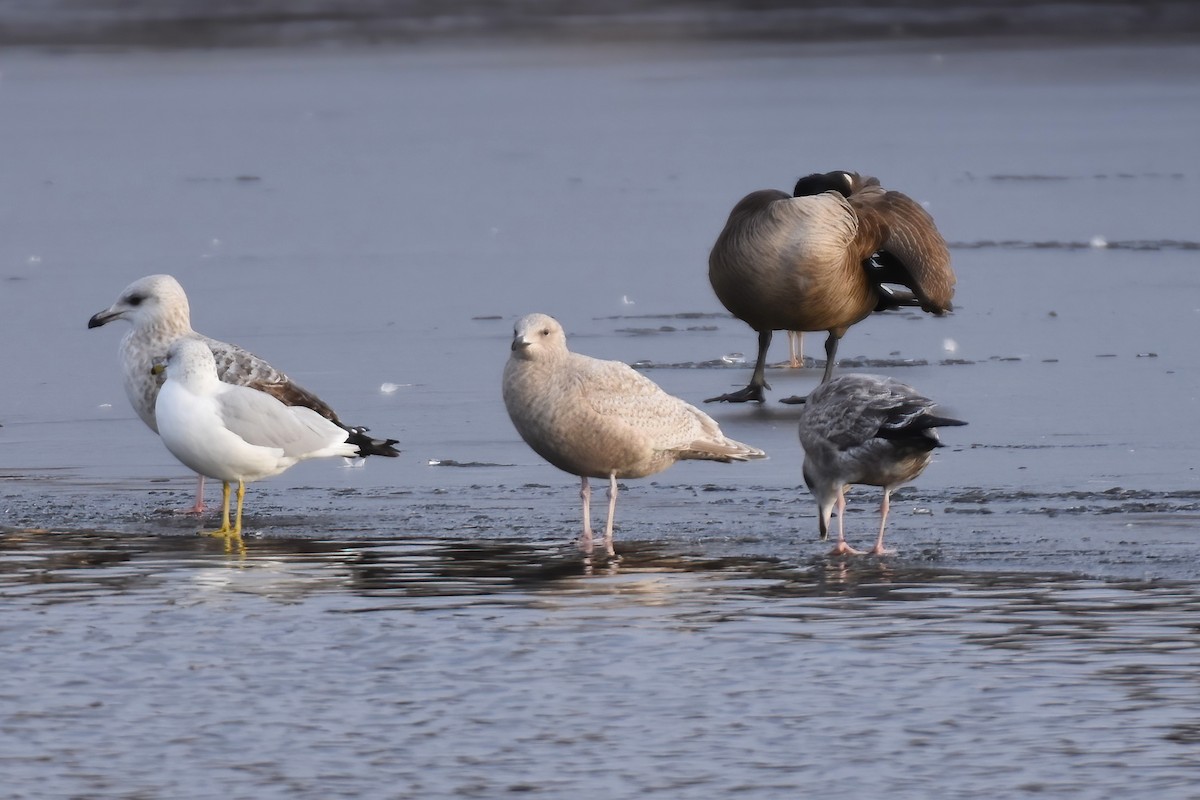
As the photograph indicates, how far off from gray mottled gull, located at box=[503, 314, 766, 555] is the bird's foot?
104 inches

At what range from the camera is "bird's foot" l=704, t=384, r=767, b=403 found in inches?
457

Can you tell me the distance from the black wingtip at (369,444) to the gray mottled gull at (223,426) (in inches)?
10.1

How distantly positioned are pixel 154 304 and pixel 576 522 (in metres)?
2.34

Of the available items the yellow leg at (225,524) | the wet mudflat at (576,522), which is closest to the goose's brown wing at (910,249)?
the wet mudflat at (576,522)

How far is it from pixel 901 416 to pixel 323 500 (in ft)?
8.58

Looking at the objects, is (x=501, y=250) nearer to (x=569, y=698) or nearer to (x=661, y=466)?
(x=661, y=466)

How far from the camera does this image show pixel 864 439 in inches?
327

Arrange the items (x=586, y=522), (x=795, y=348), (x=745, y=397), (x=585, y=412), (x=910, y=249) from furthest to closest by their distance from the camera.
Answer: (x=795, y=348) → (x=910, y=249) → (x=745, y=397) → (x=585, y=412) → (x=586, y=522)

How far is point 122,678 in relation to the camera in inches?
261

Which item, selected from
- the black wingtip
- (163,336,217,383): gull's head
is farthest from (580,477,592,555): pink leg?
(163,336,217,383): gull's head

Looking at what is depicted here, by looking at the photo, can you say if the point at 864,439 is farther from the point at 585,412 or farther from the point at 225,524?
the point at 225,524

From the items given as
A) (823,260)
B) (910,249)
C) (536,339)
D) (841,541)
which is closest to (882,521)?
(841,541)

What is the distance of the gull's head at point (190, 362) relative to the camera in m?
8.97

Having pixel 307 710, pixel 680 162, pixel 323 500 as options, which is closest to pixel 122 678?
pixel 307 710
